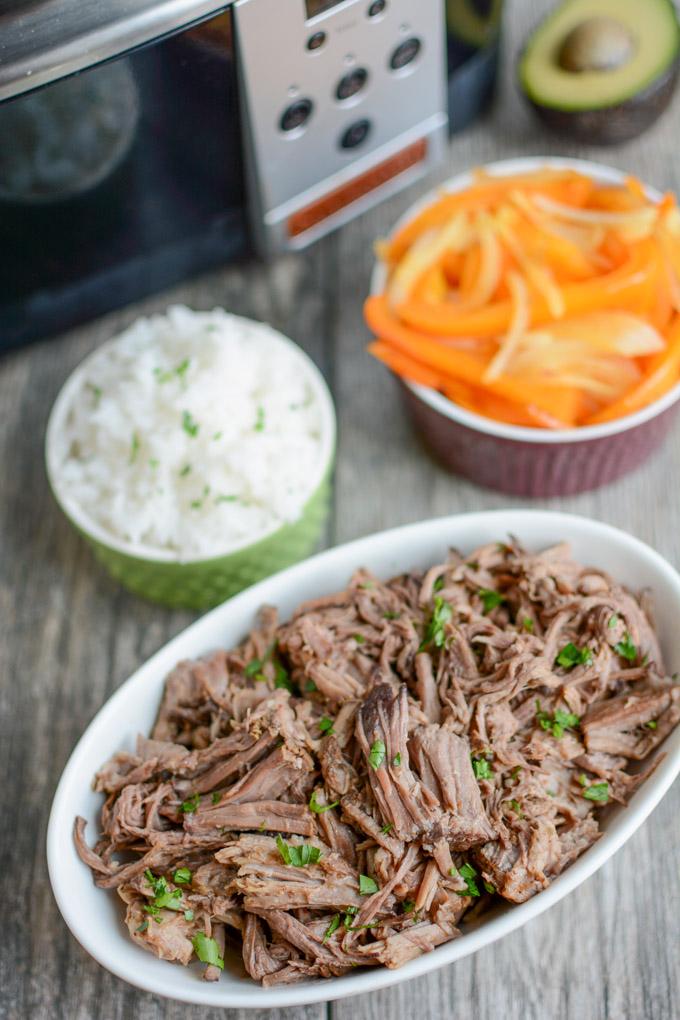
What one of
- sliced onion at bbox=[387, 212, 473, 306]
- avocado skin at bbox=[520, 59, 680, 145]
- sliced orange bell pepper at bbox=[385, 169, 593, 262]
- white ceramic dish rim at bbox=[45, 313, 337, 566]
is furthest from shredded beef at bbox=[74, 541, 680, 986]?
avocado skin at bbox=[520, 59, 680, 145]

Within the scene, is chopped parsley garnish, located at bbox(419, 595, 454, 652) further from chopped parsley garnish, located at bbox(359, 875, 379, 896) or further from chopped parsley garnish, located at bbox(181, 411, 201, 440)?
chopped parsley garnish, located at bbox(181, 411, 201, 440)

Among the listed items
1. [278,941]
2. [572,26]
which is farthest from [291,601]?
[572,26]

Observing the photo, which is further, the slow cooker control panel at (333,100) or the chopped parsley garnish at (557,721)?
the slow cooker control panel at (333,100)

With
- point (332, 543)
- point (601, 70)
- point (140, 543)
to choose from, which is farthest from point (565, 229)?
point (140, 543)

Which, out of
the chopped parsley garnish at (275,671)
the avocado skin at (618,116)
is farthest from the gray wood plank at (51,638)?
the avocado skin at (618,116)

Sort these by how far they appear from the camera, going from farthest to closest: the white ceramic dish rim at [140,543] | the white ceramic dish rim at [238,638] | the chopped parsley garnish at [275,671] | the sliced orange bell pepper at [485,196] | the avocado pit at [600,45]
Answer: the avocado pit at [600,45] → the sliced orange bell pepper at [485,196] → the white ceramic dish rim at [140,543] → the chopped parsley garnish at [275,671] → the white ceramic dish rim at [238,638]

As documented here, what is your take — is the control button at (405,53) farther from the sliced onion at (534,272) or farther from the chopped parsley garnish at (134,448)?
the chopped parsley garnish at (134,448)

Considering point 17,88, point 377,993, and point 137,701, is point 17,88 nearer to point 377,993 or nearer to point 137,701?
point 137,701
